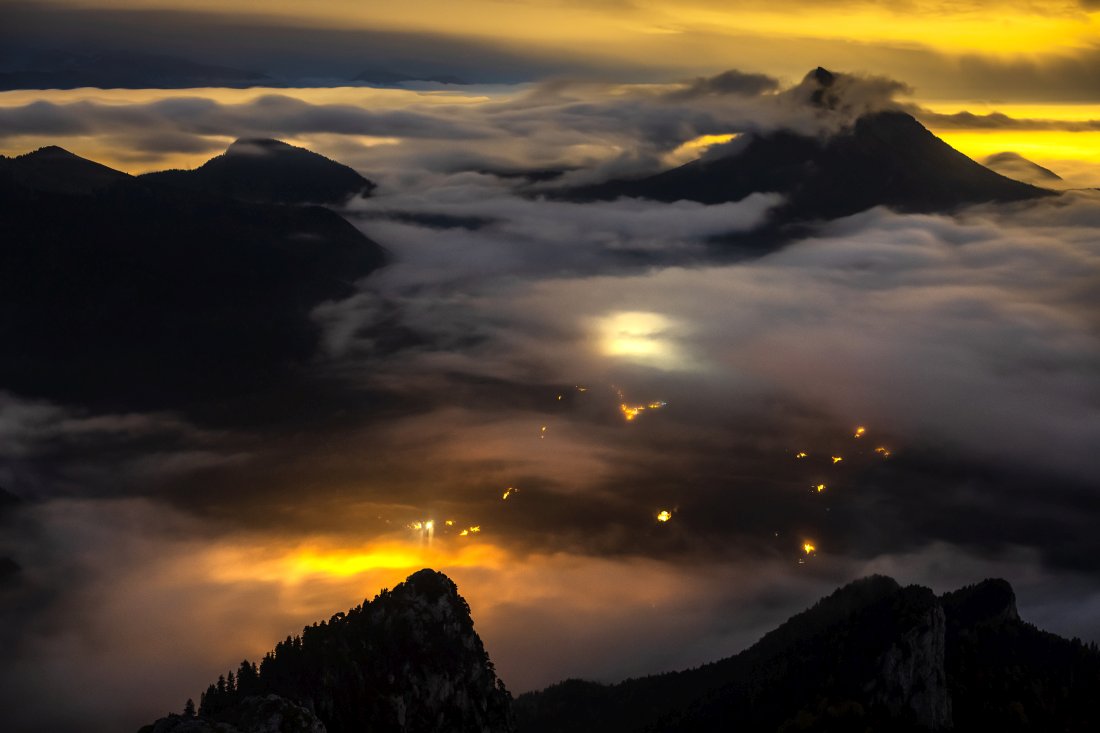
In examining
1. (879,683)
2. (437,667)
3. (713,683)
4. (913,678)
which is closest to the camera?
(437,667)

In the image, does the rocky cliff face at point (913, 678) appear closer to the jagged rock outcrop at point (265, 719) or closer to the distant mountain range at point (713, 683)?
the distant mountain range at point (713, 683)

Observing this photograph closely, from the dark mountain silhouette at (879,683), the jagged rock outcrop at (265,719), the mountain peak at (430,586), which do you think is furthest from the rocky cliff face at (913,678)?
the jagged rock outcrop at (265,719)

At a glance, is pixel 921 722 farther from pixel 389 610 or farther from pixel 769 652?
pixel 389 610

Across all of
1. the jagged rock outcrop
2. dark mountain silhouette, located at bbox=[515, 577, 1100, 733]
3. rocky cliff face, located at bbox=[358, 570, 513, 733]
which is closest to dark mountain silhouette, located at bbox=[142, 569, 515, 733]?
rocky cliff face, located at bbox=[358, 570, 513, 733]

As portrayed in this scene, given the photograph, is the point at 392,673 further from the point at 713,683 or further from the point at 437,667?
the point at 713,683

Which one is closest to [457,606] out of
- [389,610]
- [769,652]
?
[389,610]

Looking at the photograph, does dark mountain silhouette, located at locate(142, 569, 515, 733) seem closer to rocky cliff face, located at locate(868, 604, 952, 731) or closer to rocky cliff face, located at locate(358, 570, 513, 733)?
rocky cliff face, located at locate(358, 570, 513, 733)

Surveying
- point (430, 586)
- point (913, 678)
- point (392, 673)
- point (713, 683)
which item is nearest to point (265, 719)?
point (392, 673)
